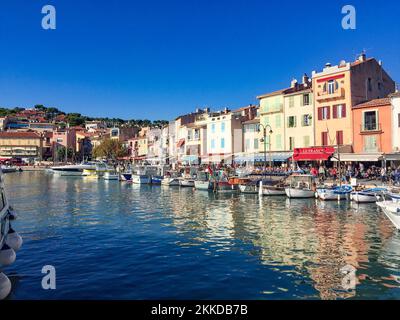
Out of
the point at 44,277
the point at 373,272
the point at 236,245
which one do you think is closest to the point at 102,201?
the point at 236,245

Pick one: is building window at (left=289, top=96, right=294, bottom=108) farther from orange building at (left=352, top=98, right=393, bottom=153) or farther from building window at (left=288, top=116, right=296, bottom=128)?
orange building at (left=352, top=98, right=393, bottom=153)

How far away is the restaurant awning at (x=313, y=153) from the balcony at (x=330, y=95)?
262 inches

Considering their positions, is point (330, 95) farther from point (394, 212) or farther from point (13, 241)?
point (13, 241)

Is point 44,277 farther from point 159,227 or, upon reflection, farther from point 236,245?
point 159,227

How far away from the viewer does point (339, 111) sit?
51.7 m

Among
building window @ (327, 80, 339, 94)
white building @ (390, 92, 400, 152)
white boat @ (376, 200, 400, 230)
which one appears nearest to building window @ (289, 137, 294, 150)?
building window @ (327, 80, 339, 94)

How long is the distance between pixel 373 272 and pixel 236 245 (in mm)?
6609

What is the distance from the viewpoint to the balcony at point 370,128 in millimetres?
46906

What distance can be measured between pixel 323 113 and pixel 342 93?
382 cm

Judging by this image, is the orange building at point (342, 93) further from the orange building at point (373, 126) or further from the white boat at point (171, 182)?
the white boat at point (171, 182)

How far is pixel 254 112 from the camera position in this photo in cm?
7406

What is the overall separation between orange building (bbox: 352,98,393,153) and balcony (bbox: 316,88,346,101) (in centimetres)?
254

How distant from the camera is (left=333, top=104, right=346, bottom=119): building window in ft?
168
